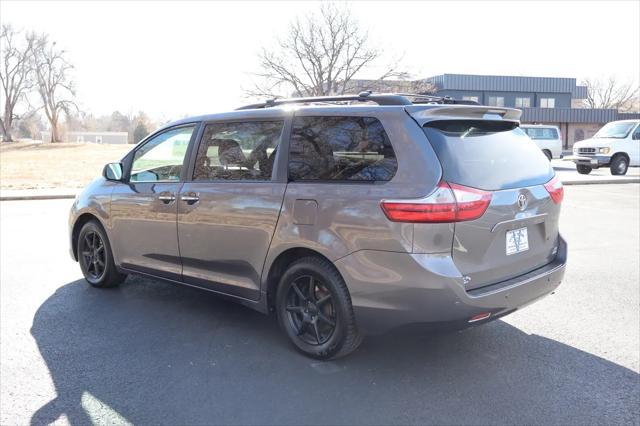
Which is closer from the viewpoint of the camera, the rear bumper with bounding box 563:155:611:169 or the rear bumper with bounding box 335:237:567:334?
the rear bumper with bounding box 335:237:567:334

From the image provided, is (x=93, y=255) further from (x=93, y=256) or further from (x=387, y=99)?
(x=387, y=99)

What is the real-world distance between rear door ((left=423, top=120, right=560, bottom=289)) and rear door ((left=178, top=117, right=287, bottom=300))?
126 cm

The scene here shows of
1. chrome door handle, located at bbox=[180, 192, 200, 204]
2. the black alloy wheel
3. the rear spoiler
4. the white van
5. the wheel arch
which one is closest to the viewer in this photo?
the rear spoiler

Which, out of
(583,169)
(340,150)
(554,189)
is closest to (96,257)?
(340,150)

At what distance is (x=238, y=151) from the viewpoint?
4.42m

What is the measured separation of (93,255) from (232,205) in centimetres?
234

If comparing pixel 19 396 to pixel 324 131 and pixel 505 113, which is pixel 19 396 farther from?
pixel 505 113

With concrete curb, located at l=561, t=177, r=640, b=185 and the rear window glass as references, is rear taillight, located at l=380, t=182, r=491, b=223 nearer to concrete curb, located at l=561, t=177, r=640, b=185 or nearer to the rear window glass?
concrete curb, located at l=561, t=177, r=640, b=185

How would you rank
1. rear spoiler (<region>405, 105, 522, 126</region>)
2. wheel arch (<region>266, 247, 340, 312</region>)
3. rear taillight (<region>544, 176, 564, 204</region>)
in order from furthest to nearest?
rear taillight (<region>544, 176, 564, 204</region>), wheel arch (<region>266, 247, 340, 312</region>), rear spoiler (<region>405, 105, 522, 126</region>)

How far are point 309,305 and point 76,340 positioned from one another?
1.94m

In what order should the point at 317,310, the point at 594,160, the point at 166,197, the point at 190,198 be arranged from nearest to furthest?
the point at 317,310
the point at 190,198
the point at 166,197
the point at 594,160

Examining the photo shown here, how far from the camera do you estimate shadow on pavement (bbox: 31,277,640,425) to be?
3176 millimetres

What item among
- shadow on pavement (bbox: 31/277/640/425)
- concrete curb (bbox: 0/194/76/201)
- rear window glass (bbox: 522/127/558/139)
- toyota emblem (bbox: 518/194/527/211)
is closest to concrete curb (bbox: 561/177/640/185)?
rear window glass (bbox: 522/127/558/139)

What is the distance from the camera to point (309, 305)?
3.91 metres
